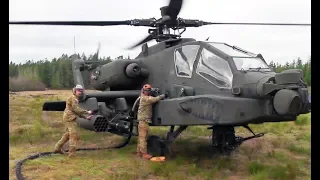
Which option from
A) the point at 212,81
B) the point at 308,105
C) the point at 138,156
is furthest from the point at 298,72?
the point at 138,156

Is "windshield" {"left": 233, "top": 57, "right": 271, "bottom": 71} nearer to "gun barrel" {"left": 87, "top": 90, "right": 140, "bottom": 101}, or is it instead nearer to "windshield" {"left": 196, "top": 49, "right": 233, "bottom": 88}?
"windshield" {"left": 196, "top": 49, "right": 233, "bottom": 88}

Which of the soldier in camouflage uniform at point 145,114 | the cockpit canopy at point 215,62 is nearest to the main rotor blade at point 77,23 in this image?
the cockpit canopy at point 215,62

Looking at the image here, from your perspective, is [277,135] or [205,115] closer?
[205,115]

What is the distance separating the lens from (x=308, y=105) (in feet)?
20.9

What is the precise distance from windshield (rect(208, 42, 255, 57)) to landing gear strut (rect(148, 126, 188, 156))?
1.75 metres

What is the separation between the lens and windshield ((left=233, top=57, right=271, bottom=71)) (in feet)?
23.9

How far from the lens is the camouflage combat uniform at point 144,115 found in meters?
8.12

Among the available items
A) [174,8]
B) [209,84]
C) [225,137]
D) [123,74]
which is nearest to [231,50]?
[209,84]

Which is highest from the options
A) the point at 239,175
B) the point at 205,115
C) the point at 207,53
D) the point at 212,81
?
the point at 207,53

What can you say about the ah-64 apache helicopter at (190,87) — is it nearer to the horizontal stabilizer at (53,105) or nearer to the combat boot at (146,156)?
the horizontal stabilizer at (53,105)

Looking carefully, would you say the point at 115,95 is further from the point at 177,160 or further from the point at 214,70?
the point at 214,70

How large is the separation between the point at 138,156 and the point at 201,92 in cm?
212

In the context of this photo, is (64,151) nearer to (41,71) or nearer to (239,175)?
(239,175)

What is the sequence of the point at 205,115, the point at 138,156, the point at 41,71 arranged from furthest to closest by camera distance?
the point at 41,71 → the point at 138,156 → the point at 205,115
